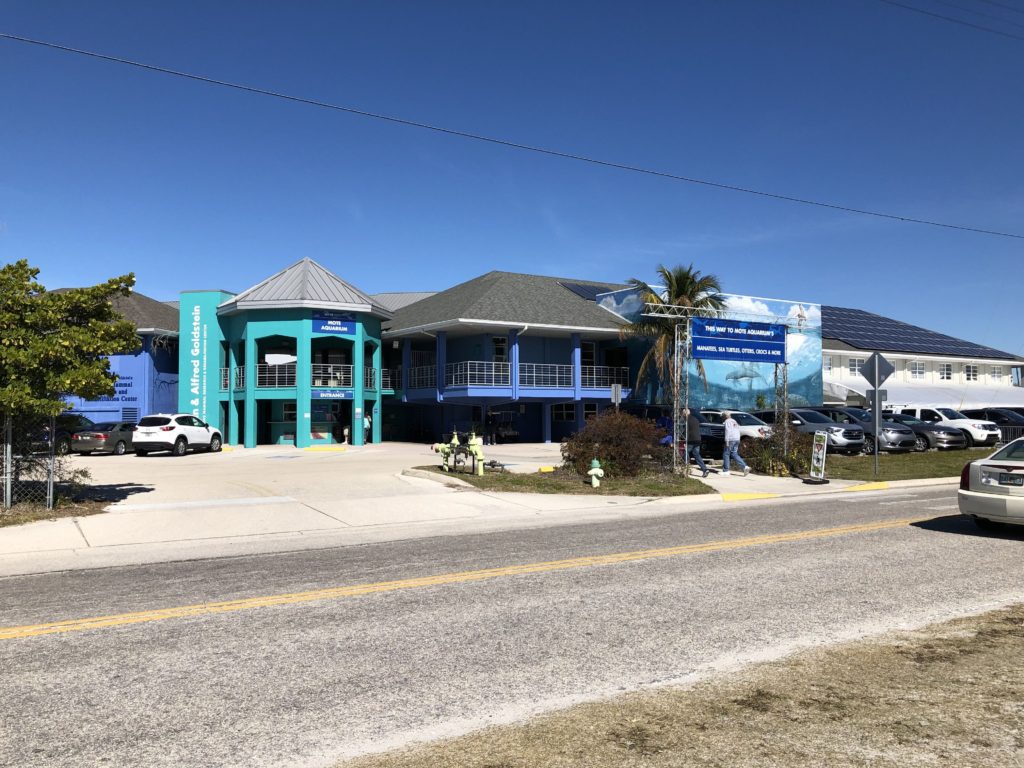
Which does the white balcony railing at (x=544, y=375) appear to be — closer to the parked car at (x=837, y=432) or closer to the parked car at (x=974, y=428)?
the parked car at (x=837, y=432)

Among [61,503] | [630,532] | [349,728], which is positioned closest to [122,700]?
[349,728]

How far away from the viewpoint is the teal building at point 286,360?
116 feet

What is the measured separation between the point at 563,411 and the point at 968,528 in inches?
1172

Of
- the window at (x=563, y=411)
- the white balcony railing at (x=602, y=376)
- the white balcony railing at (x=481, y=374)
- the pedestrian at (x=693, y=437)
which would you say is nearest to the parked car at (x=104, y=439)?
the white balcony railing at (x=481, y=374)

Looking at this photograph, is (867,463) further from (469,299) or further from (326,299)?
(326,299)

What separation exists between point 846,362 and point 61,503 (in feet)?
140

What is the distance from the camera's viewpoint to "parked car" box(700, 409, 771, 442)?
25.0 metres

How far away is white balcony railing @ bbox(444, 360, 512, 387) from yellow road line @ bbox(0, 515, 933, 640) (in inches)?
989

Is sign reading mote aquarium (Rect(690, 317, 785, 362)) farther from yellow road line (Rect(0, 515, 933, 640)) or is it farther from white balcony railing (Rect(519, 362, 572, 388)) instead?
white balcony railing (Rect(519, 362, 572, 388))

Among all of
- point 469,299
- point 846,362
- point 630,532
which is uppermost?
point 469,299

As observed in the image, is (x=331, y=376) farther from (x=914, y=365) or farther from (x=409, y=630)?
(x=914, y=365)

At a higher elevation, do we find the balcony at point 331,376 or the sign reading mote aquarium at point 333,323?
the sign reading mote aquarium at point 333,323

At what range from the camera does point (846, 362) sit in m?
45.0

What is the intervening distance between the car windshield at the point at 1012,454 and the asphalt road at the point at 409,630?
3.44 feet
